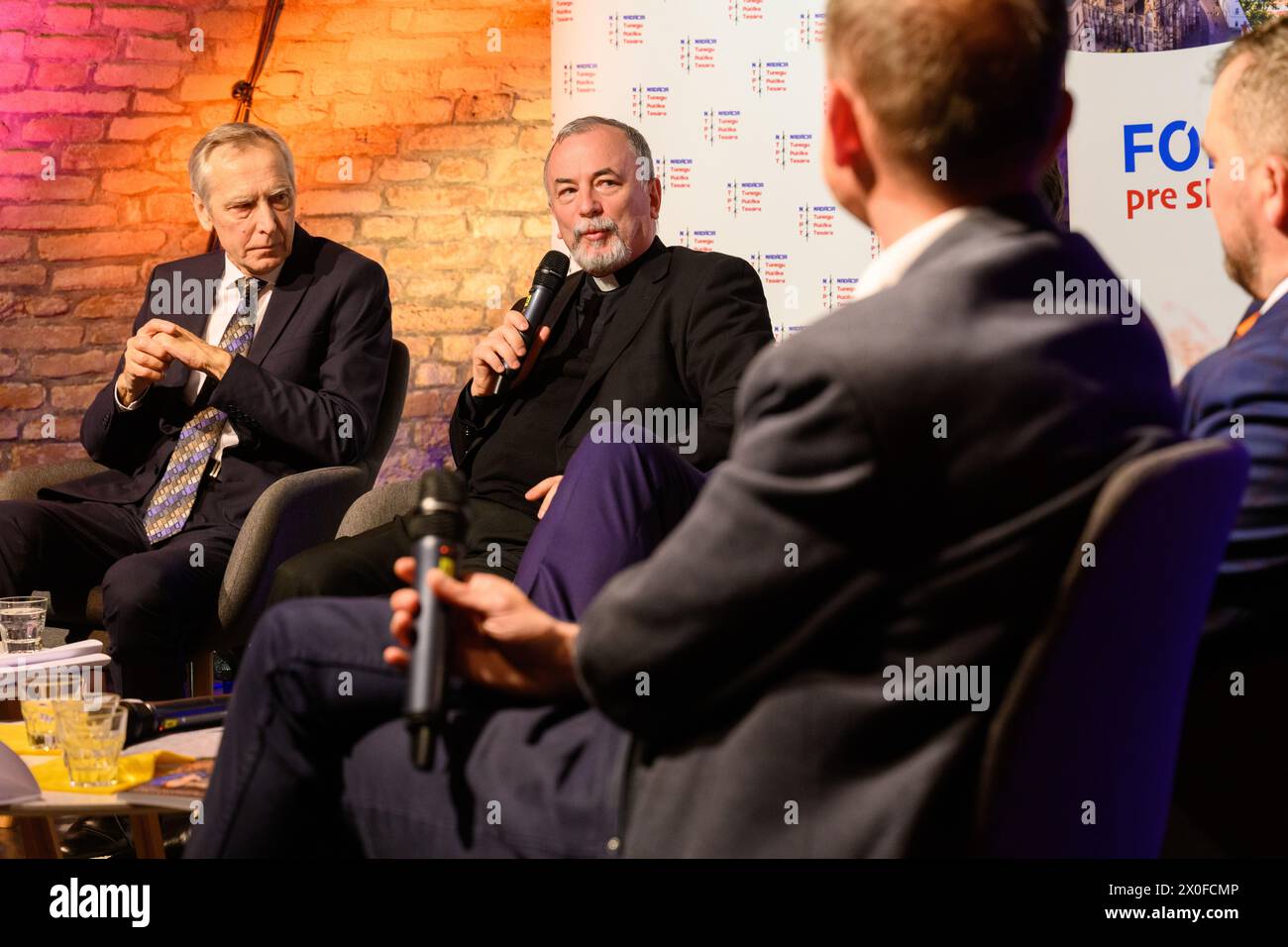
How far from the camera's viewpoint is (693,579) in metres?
0.96

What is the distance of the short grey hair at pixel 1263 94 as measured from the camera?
160 cm

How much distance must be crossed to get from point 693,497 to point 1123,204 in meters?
2.51

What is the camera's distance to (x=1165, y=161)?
3.94 meters

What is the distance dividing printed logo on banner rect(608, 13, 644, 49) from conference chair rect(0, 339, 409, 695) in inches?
68.0

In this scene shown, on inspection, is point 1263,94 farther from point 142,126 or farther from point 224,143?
point 142,126

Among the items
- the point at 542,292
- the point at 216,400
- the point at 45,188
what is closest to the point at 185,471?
the point at 216,400

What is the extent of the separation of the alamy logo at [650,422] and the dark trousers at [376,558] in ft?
0.94

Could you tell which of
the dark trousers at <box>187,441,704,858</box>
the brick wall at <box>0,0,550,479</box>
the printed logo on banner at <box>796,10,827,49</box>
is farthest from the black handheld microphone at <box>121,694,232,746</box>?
the printed logo on banner at <box>796,10,827,49</box>

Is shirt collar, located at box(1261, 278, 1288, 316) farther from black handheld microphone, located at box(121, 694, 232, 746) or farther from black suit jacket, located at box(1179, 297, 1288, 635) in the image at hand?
black handheld microphone, located at box(121, 694, 232, 746)

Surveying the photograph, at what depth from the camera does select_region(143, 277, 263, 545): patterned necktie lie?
3.03m

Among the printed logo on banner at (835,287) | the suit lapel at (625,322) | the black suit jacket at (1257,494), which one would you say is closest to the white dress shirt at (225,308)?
the suit lapel at (625,322)
